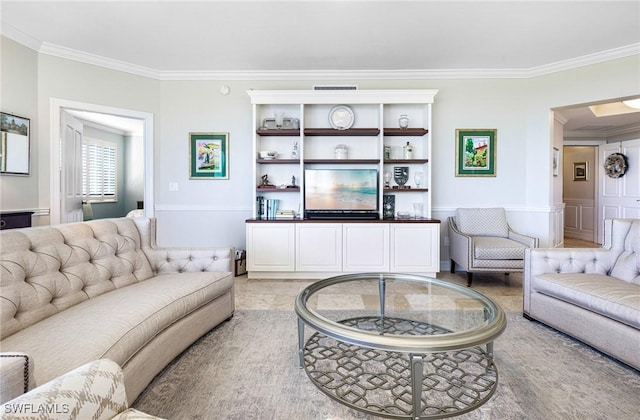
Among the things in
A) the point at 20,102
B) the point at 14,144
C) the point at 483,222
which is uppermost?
the point at 20,102

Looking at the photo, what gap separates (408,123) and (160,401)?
386 centimetres

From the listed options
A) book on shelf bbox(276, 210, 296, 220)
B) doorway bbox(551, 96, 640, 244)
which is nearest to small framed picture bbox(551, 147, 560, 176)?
doorway bbox(551, 96, 640, 244)

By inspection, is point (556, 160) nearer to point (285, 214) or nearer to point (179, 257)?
point (285, 214)

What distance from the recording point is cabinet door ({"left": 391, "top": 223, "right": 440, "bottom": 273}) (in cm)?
364

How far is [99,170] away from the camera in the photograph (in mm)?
6129

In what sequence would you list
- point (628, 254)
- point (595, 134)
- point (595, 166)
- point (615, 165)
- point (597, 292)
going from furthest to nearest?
point (595, 166)
point (595, 134)
point (615, 165)
point (628, 254)
point (597, 292)

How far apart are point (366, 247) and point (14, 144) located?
3.88 meters

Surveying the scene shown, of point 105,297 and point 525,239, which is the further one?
point 525,239

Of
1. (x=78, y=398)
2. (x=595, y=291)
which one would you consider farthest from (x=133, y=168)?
(x=595, y=291)

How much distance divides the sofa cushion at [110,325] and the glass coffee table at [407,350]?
717mm

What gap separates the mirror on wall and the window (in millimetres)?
2709

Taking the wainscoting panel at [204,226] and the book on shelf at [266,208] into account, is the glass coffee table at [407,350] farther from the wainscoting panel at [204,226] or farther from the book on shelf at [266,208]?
the wainscoting panel at [204,226]

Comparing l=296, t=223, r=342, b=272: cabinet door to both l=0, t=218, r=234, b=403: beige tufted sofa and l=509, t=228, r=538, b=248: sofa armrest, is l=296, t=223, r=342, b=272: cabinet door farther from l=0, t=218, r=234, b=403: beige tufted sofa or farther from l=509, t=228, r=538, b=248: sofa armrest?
l=509, t=228, r=538, b=248: sofa armrest

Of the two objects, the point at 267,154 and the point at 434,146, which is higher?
the point at 434,146
